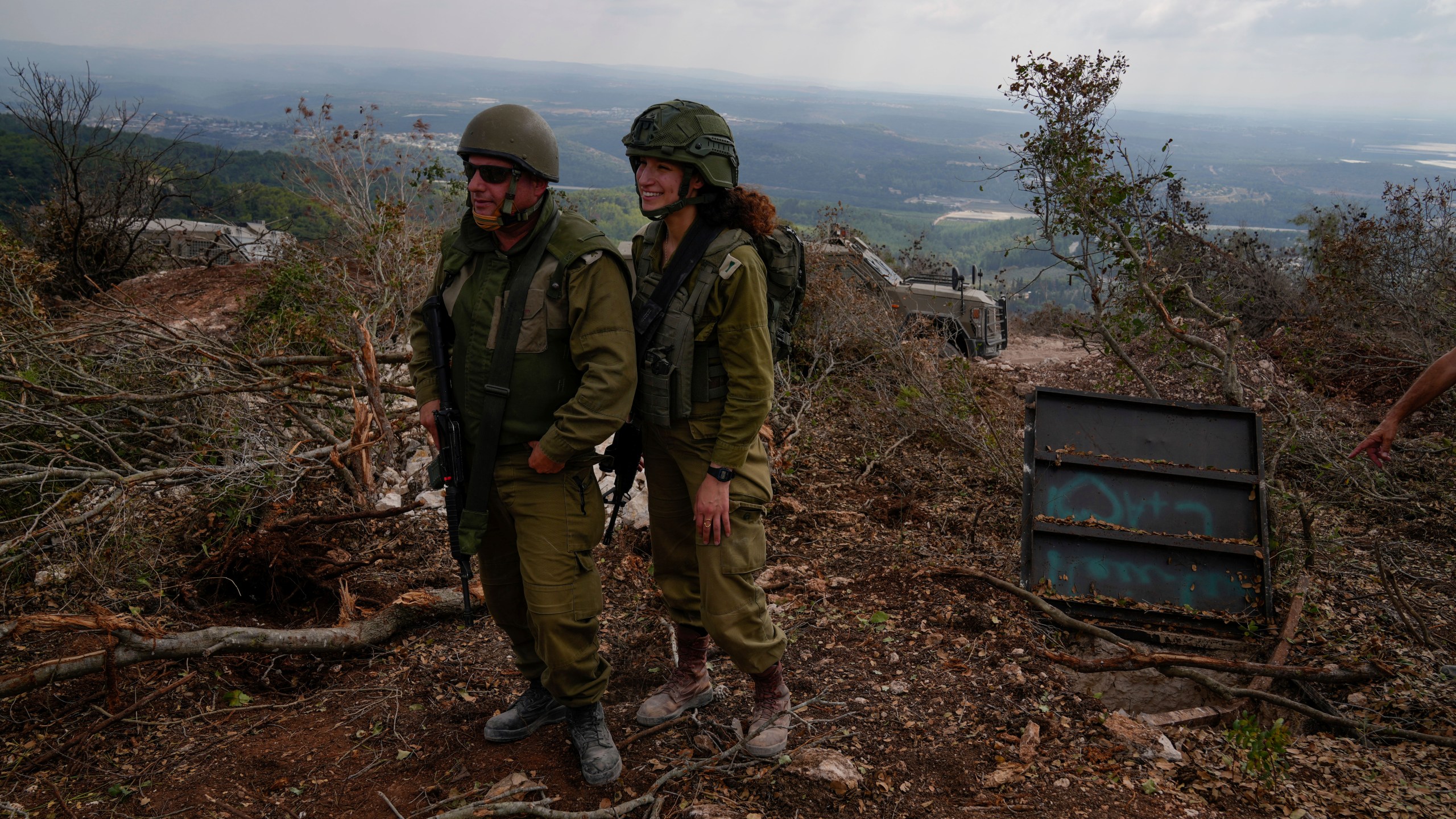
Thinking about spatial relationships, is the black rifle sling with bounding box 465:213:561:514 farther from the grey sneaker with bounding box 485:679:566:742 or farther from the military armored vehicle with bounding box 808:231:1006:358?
the military armored vehicle with bounding box 808:231:1006:358

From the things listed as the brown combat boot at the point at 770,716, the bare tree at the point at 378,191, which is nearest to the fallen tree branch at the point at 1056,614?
the brown combat boot at the point at 770,716

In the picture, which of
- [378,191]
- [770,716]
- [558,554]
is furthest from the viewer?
[378,191]

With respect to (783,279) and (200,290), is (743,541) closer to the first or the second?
(783,279)

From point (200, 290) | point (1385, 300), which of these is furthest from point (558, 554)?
point (200, 290)

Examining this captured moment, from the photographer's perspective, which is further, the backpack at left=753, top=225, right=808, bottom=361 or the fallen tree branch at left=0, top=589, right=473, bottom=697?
the fallen tree branch at left=0, top=589, right=473, bottom=697

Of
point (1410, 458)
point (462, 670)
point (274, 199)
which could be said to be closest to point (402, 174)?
point (462, 670)

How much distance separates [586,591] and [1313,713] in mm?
2517

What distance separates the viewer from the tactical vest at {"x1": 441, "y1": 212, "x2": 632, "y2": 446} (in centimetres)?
220

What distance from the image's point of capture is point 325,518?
12.5 ft

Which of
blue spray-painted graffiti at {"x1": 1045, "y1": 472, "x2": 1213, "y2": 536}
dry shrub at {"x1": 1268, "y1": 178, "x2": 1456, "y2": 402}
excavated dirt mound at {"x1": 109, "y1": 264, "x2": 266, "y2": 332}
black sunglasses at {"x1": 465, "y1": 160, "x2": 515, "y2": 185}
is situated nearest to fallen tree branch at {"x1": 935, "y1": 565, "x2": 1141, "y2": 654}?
blue spray-painted graffiti at {"x1": 1045, "y1": 472, "x2": 1213, "y2": 536}

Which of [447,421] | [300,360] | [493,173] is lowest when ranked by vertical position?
[300,360]

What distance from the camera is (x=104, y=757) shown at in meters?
2.53

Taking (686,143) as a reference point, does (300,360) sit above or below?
below

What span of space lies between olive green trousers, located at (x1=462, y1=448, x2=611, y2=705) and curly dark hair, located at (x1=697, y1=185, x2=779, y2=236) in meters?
0.80
